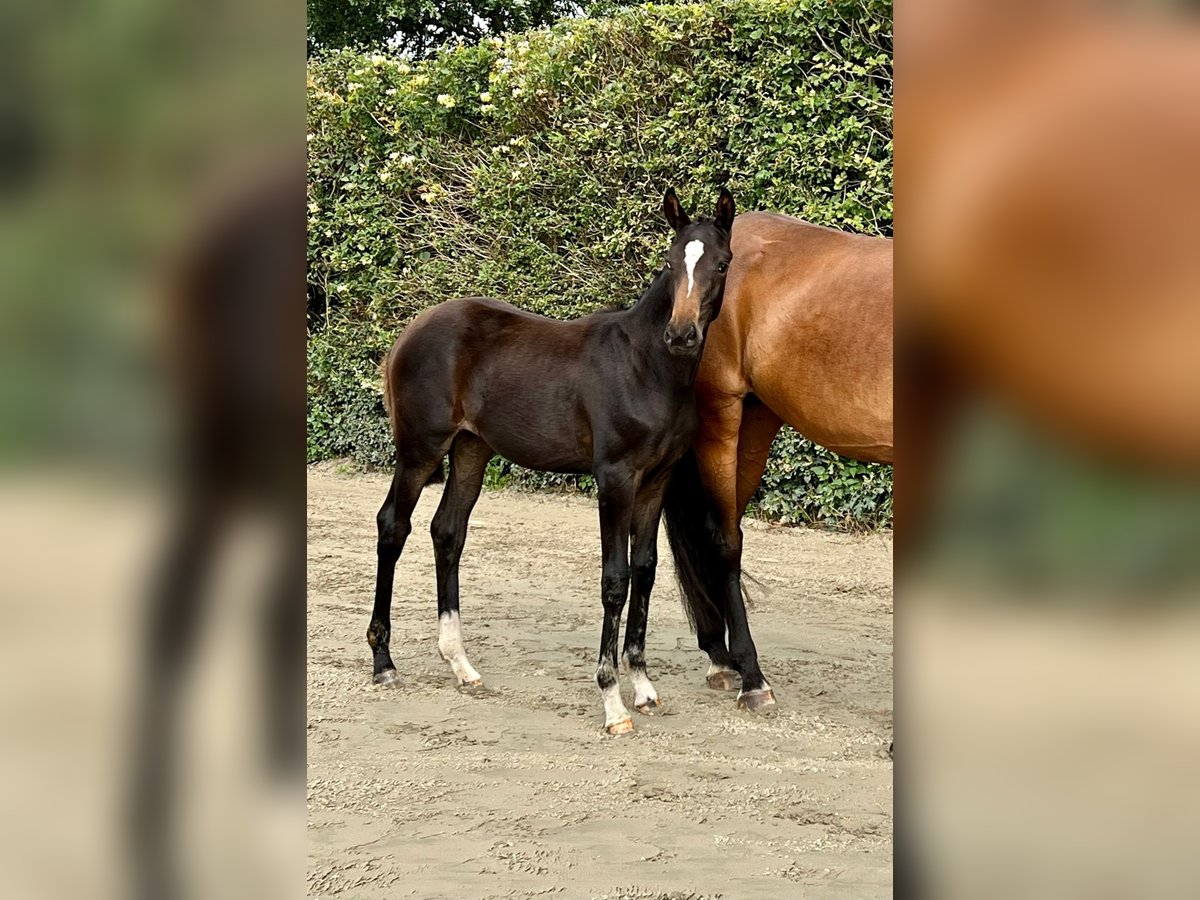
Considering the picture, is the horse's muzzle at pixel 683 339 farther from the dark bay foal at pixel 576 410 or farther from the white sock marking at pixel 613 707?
the white sock marking at pixel 613 707

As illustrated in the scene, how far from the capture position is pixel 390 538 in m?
4.97

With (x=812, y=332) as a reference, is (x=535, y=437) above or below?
below

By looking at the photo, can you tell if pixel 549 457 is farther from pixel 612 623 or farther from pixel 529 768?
pixel 529 768

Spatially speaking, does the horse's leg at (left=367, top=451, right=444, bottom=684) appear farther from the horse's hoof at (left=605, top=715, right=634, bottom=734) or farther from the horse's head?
the horse's head

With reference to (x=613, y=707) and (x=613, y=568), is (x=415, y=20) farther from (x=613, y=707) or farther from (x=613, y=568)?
(x=613, y=707)

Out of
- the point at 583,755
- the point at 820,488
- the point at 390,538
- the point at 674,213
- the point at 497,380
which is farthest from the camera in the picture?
the point at 820,488

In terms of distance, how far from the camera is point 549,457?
466 centimetres

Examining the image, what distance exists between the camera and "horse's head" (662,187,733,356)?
3.95m

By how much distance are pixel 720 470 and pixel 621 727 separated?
3.88 ft

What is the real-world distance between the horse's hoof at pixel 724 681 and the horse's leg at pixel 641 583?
36cm

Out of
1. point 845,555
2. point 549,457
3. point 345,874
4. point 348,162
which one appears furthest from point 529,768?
point 348,162

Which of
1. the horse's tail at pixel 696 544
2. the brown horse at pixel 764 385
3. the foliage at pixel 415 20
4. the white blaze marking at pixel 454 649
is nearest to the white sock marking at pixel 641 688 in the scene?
the brown horse at pixel 764 385

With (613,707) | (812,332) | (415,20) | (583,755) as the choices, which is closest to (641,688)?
(613,707)
